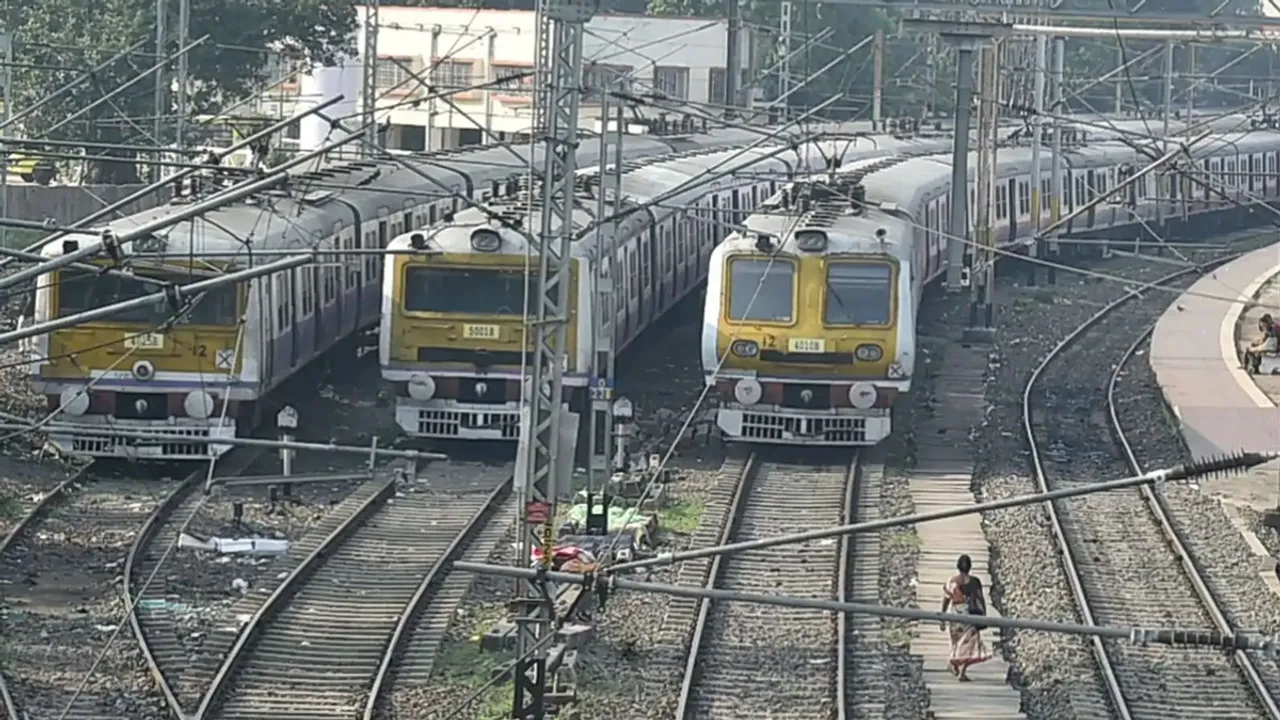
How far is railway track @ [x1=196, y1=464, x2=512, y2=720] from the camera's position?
1520 cm

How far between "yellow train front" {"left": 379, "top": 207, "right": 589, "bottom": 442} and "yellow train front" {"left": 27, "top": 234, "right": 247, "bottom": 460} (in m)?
1.58

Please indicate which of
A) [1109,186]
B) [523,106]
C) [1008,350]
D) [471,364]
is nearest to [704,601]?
[471,364]

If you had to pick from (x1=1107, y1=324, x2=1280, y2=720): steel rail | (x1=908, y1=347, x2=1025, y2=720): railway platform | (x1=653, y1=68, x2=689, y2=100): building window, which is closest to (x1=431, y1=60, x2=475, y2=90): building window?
(x1=653, y1=68, x2=689, y2=100): building window

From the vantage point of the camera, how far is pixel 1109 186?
47938mm

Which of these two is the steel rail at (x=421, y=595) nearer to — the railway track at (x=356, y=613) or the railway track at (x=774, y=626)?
the railway track at (x=356, y=613)

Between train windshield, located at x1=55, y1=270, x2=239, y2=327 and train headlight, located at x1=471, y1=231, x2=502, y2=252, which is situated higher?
train headlight, located at x1=471, y1=231, x2=502, y2=252

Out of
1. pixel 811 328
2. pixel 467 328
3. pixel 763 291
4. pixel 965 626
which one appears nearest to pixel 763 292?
pixel 763 291

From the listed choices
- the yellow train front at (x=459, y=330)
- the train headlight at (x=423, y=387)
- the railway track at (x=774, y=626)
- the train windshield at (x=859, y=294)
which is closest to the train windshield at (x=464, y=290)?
the yellow train front at (x=459, y=330)

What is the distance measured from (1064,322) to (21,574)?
22525mm

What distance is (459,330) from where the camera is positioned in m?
23.4

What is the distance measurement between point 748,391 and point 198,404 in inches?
203

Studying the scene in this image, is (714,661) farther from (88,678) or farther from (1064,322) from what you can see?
(1064,322)

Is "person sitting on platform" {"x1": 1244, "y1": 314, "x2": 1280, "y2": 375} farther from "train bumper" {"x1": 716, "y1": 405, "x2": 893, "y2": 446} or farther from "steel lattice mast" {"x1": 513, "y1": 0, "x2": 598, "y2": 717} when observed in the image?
"steel lattice mast" {"x1": 513, "y1": 0, "x2": 598, "y2": 717}

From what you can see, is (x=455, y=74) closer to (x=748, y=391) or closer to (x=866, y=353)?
(x=748, y=391)
